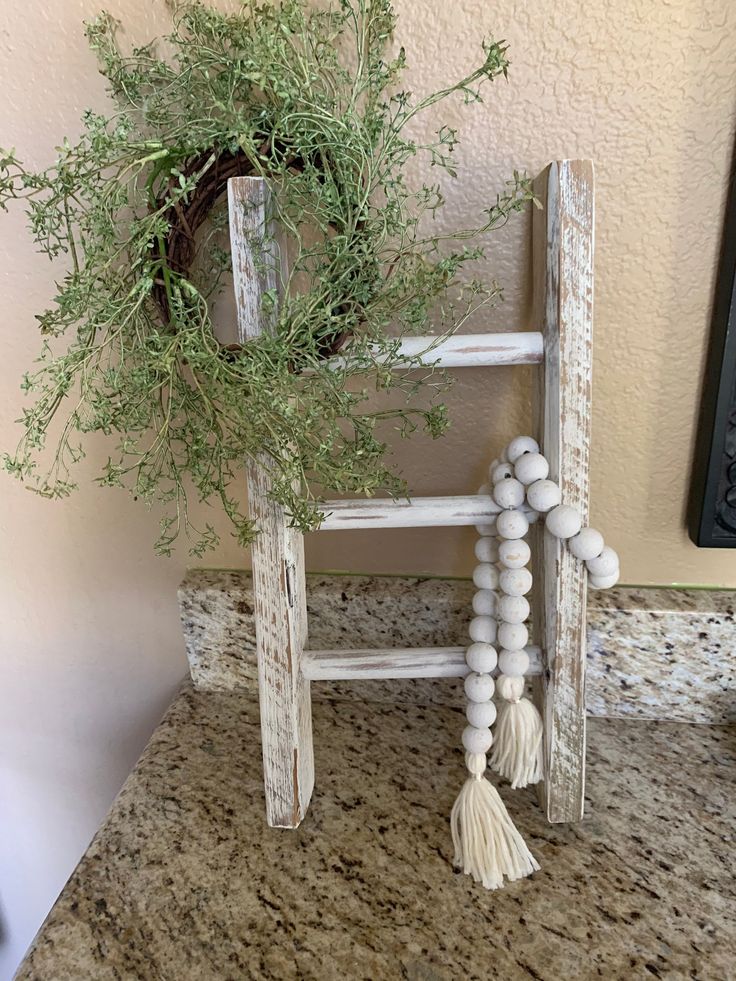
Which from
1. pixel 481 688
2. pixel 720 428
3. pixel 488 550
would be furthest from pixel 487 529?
pixel 720 428

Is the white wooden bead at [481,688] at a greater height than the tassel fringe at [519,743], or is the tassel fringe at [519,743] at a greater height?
the white wooden bead at [481,688]

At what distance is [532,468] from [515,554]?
0.07m

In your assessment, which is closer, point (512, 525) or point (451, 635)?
point (512, 525)

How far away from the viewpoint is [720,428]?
2.10ft

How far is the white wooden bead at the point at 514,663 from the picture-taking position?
1.92ft

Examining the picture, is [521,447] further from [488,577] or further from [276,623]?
[276,623]

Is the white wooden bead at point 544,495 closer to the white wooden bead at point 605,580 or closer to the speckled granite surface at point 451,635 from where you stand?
the white wooden bead at point 605,580

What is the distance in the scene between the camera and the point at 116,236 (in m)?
0.51

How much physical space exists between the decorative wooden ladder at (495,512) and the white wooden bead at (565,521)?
2 centimetres

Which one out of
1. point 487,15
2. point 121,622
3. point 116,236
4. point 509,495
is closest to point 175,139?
point 116,236

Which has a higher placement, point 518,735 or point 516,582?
point 516,582

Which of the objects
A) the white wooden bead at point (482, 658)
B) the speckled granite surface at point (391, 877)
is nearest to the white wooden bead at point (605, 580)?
the white wooden bead at point (482, 658)

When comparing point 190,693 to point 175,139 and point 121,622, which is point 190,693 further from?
point 175,139

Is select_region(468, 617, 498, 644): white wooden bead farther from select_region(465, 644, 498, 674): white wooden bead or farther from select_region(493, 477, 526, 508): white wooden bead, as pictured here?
select_region(493, 477, 526, 508): white wooden bead
